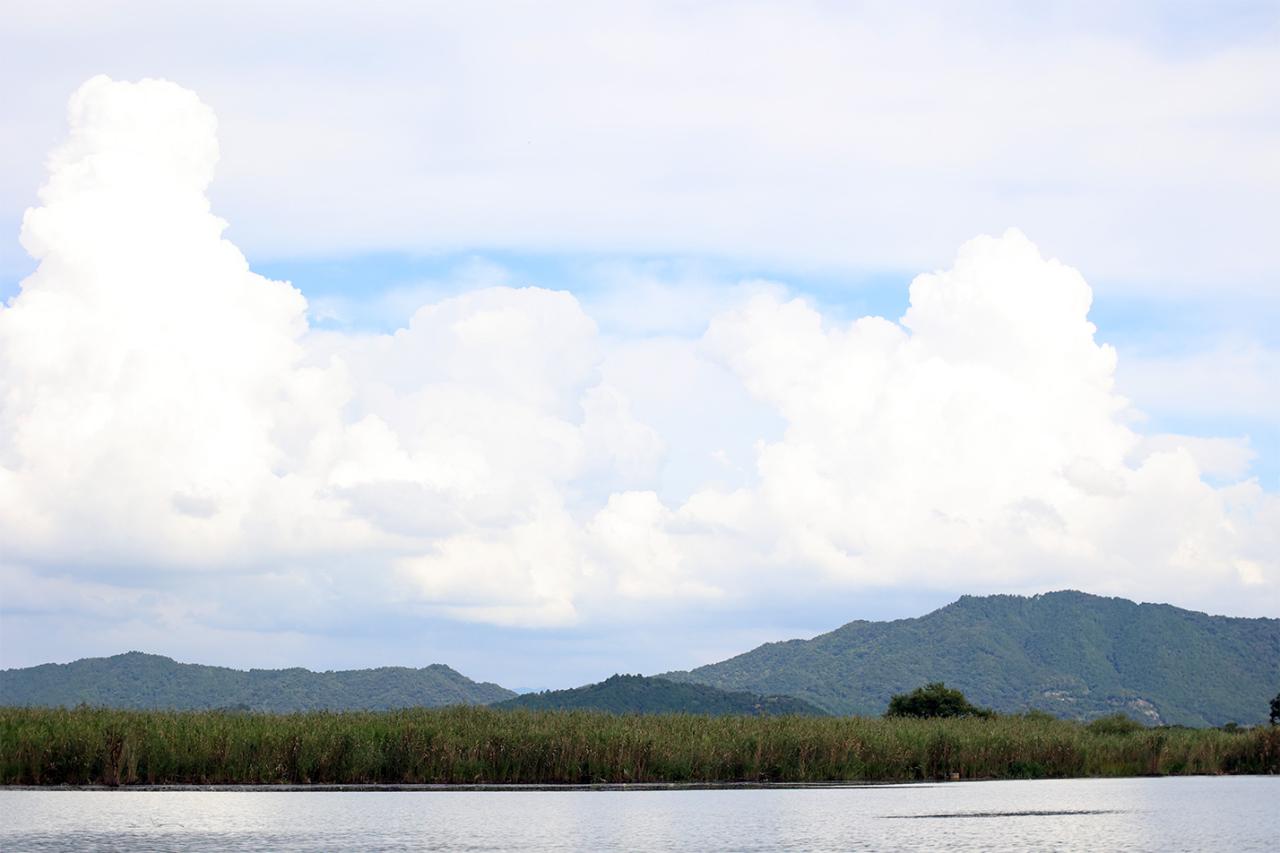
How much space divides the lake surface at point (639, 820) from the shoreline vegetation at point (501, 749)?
168 centimetres

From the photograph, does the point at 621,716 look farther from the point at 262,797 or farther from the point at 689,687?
the point at 689,687

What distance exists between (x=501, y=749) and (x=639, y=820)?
12013 millimetres

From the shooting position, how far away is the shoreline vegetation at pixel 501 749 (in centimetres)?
4584

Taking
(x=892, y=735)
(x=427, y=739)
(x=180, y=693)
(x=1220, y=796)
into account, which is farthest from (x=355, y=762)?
(x=180, y=693)

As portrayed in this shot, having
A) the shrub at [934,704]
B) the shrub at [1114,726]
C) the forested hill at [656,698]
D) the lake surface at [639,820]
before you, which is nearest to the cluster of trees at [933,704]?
the shrub at [934,704]

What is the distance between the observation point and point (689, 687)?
176 meters

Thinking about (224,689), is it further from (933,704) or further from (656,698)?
(933,704)

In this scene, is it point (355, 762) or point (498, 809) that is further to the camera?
point (355, 762)

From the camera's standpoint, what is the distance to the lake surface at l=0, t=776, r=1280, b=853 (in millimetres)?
33453

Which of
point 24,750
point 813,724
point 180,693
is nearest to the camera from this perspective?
point 24,750

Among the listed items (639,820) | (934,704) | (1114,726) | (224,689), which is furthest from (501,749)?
(224,689)

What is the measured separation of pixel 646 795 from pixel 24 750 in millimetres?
19096

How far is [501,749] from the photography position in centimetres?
5031

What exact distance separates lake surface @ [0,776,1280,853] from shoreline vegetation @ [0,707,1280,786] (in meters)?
1.68
